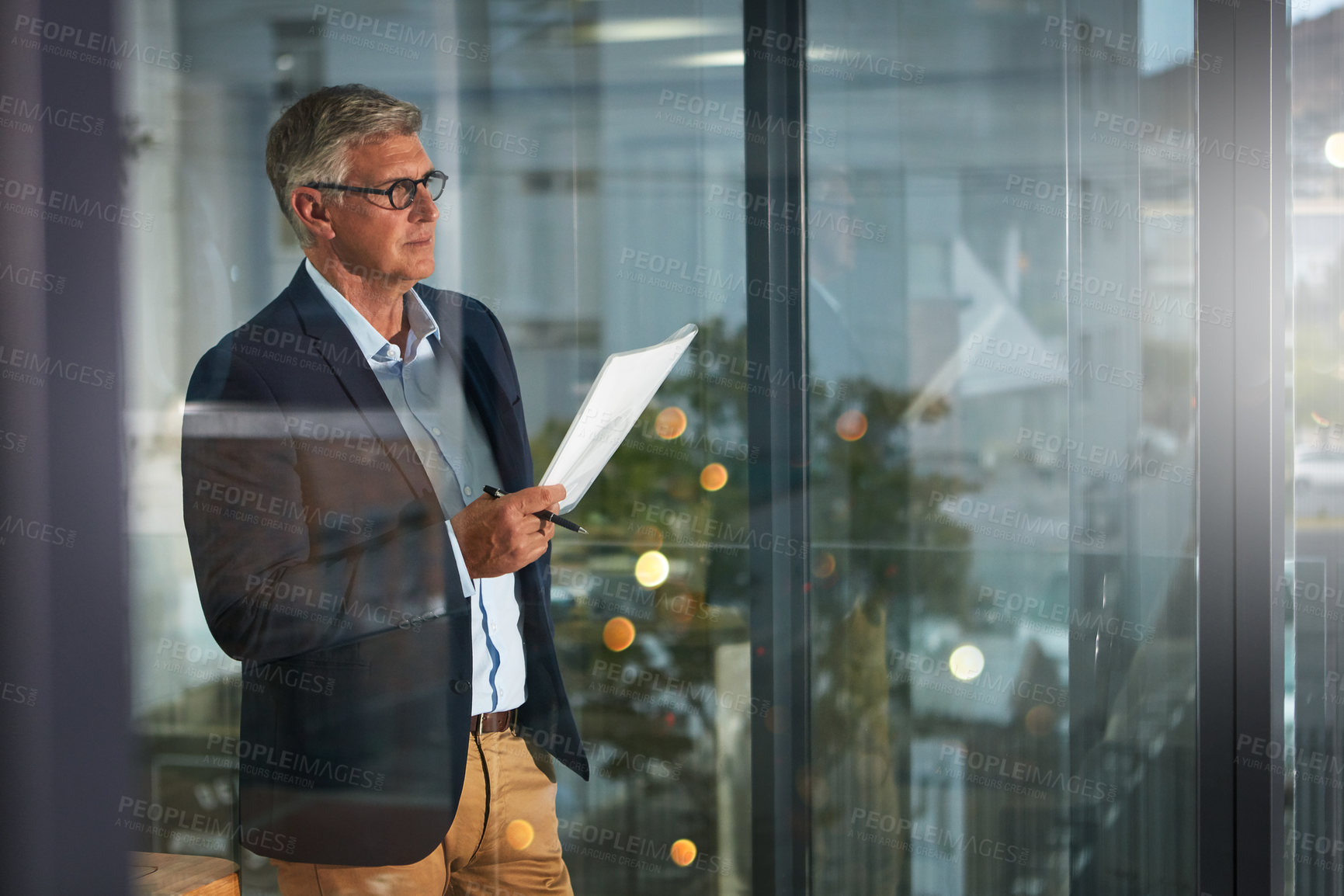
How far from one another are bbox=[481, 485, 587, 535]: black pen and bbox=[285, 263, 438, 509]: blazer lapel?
0.13 m

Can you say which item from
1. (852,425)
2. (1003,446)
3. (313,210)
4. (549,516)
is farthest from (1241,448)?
(313,210)

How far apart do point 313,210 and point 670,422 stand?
76 centimetres

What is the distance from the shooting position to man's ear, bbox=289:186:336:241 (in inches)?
64.0

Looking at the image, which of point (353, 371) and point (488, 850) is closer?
point (353, 371)

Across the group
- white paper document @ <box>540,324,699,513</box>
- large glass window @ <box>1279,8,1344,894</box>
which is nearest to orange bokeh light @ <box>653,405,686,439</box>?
white paper document @ <box>540,324,699,513</box>

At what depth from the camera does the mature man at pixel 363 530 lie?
1.57m

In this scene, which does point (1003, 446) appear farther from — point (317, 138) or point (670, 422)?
point (317, 138)

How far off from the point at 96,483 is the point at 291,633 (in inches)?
19.4

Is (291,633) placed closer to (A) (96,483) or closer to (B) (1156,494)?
(A) (96,483)

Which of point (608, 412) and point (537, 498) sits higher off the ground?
point (608, 412)

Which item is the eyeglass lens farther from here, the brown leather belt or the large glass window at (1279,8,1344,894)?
the large glass window at (1279,8,1344,894)

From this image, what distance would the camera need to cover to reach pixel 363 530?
5.30ft

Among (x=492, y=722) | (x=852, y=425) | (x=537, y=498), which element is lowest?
(x=492, y=722)

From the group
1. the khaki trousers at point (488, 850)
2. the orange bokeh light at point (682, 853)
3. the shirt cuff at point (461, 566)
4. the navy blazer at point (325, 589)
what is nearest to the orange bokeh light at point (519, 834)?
the khaki trousers at point (488, 850)
